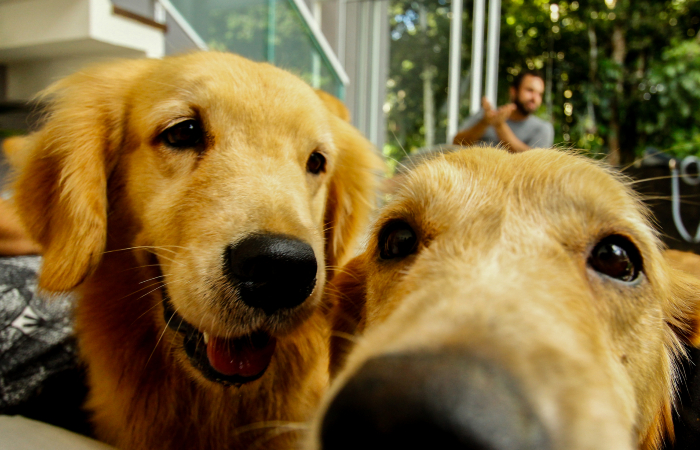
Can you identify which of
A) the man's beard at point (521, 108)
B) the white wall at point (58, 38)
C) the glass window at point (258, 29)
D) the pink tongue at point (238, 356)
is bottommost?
the pink tongue at point (238, 356)

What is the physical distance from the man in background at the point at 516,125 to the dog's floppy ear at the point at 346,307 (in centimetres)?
79

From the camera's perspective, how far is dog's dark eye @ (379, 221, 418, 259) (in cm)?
148

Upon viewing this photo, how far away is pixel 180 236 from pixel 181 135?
1.48 ft

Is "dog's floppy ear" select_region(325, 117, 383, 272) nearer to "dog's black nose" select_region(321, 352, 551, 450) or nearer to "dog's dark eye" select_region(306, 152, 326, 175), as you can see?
"dog's dark eye" select_region(306, 152, 326, 175)

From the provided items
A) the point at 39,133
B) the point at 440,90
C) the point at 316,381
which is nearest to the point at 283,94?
the point at 39,133

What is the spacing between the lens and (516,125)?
4.52m

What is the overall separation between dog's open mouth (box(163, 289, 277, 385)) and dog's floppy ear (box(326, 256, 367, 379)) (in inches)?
9.4

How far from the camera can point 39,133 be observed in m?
2.06

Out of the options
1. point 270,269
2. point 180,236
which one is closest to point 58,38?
point 180,236

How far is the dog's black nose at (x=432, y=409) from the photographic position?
589 mm

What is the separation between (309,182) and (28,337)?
138 centimetres

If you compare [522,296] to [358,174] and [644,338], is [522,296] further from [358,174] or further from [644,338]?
[358,174]

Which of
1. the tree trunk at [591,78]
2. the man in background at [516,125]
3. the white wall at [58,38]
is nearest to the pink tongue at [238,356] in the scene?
the man in background at [516,125]

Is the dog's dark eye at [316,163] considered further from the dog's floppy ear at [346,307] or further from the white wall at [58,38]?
the white wall at [58,38]
